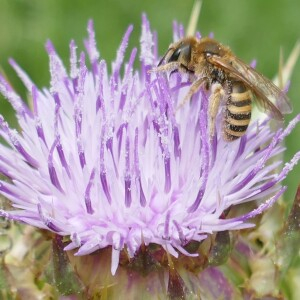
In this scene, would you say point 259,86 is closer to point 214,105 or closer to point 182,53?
point 214,105

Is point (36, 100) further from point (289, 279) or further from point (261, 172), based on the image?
point (289, 279)

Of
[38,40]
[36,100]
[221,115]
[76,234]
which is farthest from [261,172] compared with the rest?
[38,40]

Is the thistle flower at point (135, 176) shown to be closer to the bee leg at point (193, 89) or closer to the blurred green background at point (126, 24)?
the bee leg at point (193, 89)

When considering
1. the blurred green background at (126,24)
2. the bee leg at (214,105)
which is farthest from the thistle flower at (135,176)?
the blurred green background at (126,24)

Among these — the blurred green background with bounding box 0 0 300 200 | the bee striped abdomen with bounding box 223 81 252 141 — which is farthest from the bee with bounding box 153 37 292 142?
the blurred green background with bounding box 0 0 300 200

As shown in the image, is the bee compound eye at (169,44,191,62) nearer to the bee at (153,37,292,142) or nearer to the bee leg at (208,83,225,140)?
the bee at (153,37,292,142)

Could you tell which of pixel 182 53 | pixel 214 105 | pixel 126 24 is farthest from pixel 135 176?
pixel 126 24
